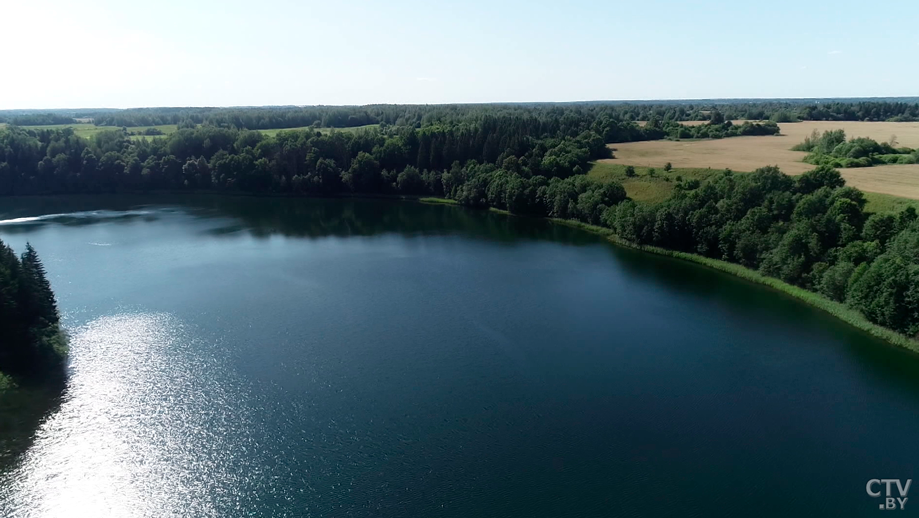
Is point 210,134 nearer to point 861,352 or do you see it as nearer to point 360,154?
point 360,154

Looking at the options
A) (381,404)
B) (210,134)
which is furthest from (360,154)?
(381,404)

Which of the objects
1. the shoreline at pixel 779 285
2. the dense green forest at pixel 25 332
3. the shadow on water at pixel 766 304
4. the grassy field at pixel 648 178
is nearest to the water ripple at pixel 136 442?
the dense green forest at pixel 25 332

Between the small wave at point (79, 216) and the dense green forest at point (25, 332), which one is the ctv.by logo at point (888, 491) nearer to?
the dense green forest at point (25, 332)

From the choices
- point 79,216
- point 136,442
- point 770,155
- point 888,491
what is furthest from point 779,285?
point 79,216

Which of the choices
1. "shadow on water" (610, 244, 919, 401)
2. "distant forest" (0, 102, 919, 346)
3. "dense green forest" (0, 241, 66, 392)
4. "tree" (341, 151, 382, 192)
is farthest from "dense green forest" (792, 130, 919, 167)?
"dense green forest" (0, 241, 66, 392)

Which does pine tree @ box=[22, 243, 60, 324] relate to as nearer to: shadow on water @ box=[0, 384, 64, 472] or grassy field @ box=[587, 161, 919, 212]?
shadow on water @ box=[0, 384, 64, 472]

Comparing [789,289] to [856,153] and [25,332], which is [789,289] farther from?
[25,332]
